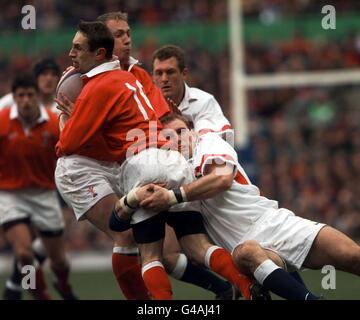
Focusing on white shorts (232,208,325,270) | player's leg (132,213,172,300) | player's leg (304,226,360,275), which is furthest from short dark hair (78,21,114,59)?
player's leg (304,226,360,275)

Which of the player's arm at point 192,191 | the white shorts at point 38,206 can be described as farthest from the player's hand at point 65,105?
the white shorts at point 38,206

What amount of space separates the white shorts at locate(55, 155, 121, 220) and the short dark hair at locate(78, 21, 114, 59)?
2.81ft

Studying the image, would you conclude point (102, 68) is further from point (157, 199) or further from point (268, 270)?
point (268, 270)

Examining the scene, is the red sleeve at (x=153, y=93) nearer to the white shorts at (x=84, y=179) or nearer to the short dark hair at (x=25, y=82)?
the white shorts at (x=84, y=179)

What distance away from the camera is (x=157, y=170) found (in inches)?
301

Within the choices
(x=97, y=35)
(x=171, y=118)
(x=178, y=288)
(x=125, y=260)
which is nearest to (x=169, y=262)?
(x=125, y=260)

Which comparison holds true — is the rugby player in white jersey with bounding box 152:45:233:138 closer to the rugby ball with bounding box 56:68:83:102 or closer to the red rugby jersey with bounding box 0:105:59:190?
the rugby ball with bounding box 56:68:83:102

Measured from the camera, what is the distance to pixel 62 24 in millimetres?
19312

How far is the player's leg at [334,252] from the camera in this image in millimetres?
7383

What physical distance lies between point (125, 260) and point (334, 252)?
1805 mm

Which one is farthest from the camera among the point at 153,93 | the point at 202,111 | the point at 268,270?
the point at 202,111
